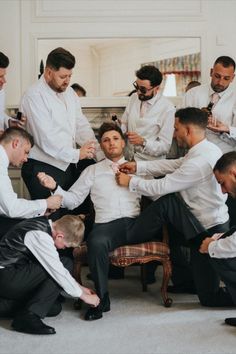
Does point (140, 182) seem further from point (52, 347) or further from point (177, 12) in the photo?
point (177, 12)

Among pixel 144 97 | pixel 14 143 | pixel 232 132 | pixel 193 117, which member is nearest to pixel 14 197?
pixel 14 143

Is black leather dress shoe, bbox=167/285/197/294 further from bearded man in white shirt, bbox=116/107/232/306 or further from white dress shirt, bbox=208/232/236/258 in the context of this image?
white dress shirt, bbox=208/232/236/258

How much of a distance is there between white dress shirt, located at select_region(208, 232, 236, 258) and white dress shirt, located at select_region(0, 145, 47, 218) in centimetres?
102

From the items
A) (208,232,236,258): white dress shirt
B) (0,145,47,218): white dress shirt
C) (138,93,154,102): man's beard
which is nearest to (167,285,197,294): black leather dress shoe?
(208,232,236,258): white dress shirt

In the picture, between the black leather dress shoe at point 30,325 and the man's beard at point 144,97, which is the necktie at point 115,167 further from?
the black leather dress shoe at point 30,325

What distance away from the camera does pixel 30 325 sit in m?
2.89

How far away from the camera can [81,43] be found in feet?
16.1

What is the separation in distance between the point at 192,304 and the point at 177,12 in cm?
269

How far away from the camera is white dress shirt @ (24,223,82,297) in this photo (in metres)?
2.93

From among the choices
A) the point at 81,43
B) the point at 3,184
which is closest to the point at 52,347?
the point at 3,184

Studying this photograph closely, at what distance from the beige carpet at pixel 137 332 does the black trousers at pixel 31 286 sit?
0.15m

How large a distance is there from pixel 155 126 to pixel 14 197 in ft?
4.25

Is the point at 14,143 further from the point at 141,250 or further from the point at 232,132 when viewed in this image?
the point at 232,132

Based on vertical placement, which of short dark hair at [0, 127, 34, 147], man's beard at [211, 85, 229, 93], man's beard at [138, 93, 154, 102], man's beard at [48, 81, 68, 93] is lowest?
short dark hair at [0, 127, 34, 147]
